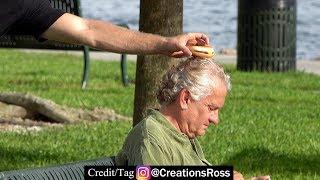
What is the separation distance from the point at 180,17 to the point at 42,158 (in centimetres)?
130

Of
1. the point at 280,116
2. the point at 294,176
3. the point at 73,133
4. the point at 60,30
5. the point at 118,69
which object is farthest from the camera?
the point at 118,69

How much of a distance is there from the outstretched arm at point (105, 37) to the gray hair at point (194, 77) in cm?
7

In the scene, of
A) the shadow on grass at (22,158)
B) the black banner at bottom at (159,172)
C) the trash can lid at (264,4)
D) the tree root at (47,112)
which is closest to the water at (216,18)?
the trash can lid at (264,4)

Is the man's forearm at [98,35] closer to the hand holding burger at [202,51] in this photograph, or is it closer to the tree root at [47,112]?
the hand holding burger at [202,51]

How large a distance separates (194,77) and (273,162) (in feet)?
12.8

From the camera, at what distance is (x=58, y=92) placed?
11.2m

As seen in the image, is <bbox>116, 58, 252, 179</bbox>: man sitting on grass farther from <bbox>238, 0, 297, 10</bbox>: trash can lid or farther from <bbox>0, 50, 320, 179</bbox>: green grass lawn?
<bbox>238, 0, 297, 10</bbox>: trash can lid

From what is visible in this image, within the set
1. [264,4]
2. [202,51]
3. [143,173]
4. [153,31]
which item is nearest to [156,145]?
[202,51]

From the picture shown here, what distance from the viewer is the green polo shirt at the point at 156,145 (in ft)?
12.1

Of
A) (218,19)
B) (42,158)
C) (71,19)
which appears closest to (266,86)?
(42,158)

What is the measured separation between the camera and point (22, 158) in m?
7.53

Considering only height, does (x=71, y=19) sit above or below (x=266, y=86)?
above

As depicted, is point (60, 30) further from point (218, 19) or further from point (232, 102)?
point (218, 19)

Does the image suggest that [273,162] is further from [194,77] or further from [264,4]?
[264,4]
